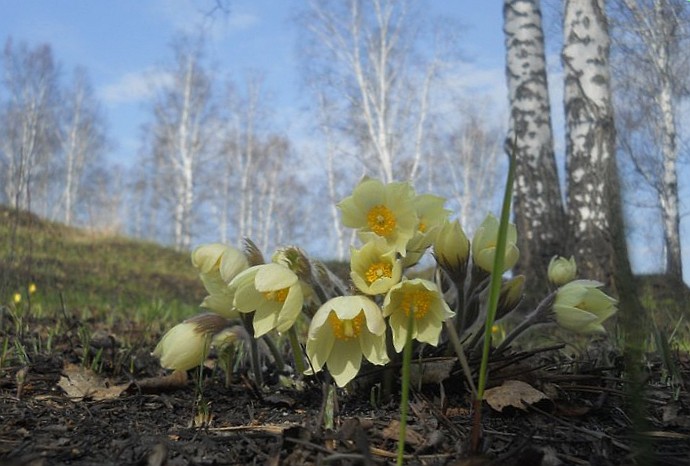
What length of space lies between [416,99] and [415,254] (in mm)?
18448

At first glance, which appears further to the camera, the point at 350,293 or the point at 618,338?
the point at 618,338

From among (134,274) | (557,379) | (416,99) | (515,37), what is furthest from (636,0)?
(557,379)

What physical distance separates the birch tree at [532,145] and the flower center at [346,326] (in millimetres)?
4796

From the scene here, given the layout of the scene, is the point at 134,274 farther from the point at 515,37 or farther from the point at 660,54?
the point at 660,54

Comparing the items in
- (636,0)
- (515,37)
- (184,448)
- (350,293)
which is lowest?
(184,448)

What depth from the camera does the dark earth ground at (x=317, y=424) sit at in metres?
1.04

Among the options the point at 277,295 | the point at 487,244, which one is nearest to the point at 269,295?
Answer: the point at 277,295

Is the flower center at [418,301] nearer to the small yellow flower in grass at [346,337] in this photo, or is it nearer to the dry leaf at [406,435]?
the small yellow flower in grass at [346,337]

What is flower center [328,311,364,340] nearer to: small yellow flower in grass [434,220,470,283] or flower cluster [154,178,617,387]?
flower cluster [154,178,617,387]

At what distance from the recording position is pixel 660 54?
14562mm

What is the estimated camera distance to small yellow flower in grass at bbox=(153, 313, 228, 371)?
162 cm

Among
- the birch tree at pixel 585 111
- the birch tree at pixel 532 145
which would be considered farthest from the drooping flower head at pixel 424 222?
the birch tree at pixel 532 145

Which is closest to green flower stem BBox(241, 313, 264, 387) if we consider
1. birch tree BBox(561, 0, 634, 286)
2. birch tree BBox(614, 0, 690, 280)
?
birch tree BBox(561, 0, 634, 286)

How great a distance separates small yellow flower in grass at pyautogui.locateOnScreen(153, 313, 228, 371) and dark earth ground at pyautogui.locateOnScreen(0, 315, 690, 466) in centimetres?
11
